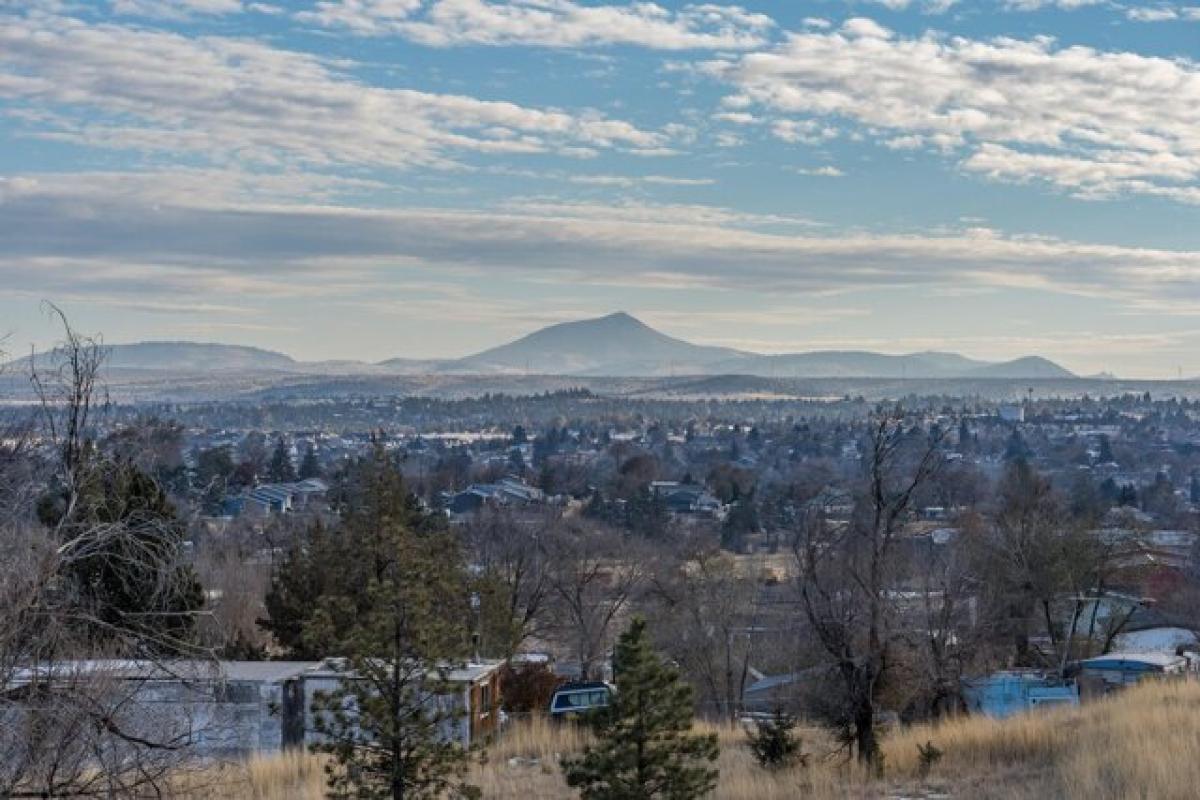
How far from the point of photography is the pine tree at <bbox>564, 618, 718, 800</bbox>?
10.3 metres

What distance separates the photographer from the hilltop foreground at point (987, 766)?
36.2 ft

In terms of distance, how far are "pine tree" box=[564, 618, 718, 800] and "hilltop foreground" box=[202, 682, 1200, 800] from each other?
157 cm

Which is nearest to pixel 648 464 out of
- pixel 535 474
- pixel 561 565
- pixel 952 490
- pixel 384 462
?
pixel 535 474

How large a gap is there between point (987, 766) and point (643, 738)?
184 inches

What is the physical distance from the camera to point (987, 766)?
13375mm

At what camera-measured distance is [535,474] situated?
104312 mm

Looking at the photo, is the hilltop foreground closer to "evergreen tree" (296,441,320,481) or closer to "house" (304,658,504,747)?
"house" (304,658,504,747)

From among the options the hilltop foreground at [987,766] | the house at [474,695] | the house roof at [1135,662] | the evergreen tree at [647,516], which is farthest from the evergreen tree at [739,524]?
the hilltop foreground at [987,766]

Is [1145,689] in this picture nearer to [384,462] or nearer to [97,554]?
[384,462]

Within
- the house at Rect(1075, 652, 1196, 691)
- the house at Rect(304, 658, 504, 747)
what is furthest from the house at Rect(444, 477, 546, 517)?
the house at Rect(304, 658, 504, 747)

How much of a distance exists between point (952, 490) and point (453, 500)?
97.9ft

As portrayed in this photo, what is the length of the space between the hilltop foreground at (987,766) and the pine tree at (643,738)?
1568mm

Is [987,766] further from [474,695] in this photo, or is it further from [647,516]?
[647,516]

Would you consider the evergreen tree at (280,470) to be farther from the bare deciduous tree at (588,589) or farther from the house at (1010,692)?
the house at (1010,692)
